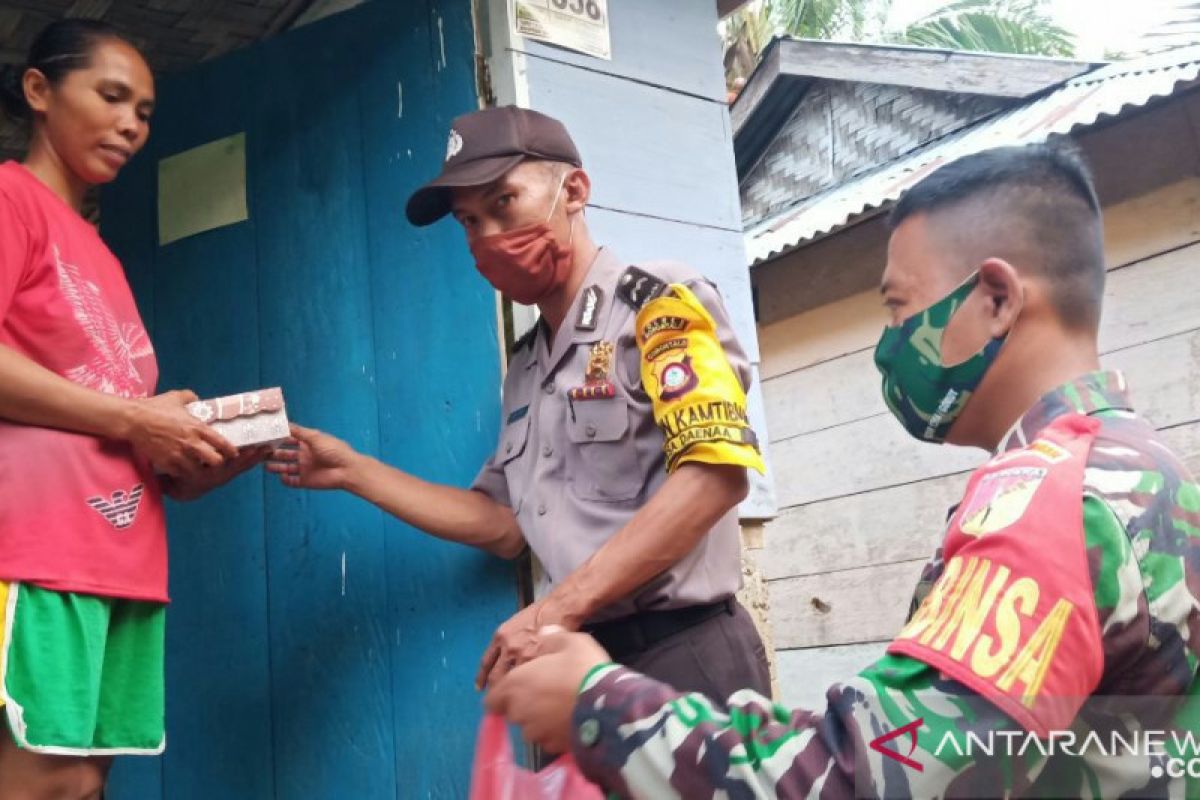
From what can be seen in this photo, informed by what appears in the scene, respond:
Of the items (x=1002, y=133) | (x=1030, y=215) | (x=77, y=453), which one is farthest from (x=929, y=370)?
(x=1002, y=133)

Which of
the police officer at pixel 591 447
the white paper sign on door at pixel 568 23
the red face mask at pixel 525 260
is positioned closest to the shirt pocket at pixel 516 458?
the police officer at pixel 591 447

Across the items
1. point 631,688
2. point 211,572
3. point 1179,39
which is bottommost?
point 631,688

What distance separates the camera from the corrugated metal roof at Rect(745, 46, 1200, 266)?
169 inches

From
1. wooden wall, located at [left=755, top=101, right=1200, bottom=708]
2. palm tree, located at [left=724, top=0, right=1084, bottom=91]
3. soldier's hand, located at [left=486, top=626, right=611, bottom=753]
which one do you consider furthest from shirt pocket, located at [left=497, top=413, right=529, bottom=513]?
palm tree, located at [left=724, top=0, right=1084, bottom=91]

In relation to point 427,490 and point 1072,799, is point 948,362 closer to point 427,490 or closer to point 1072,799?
point 1072,799

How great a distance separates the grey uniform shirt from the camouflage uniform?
898 mm

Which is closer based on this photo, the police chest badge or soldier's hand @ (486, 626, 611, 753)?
soldier's hand @ (486, 626, 611, 753)

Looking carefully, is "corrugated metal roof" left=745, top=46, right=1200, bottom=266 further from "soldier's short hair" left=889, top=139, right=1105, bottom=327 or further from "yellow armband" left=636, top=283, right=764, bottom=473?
"soldier's short hair" left=889, top=139, right=1105, bottom=327

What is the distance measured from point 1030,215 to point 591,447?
94 cm

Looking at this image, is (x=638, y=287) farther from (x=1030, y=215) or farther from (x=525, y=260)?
(x=1030, y=215)

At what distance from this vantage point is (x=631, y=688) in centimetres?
105

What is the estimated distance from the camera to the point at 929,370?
1.34 metres

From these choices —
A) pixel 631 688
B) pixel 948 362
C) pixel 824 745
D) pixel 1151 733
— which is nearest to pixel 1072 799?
pixel 1151 733

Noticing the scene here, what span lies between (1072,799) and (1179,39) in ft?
17.1
